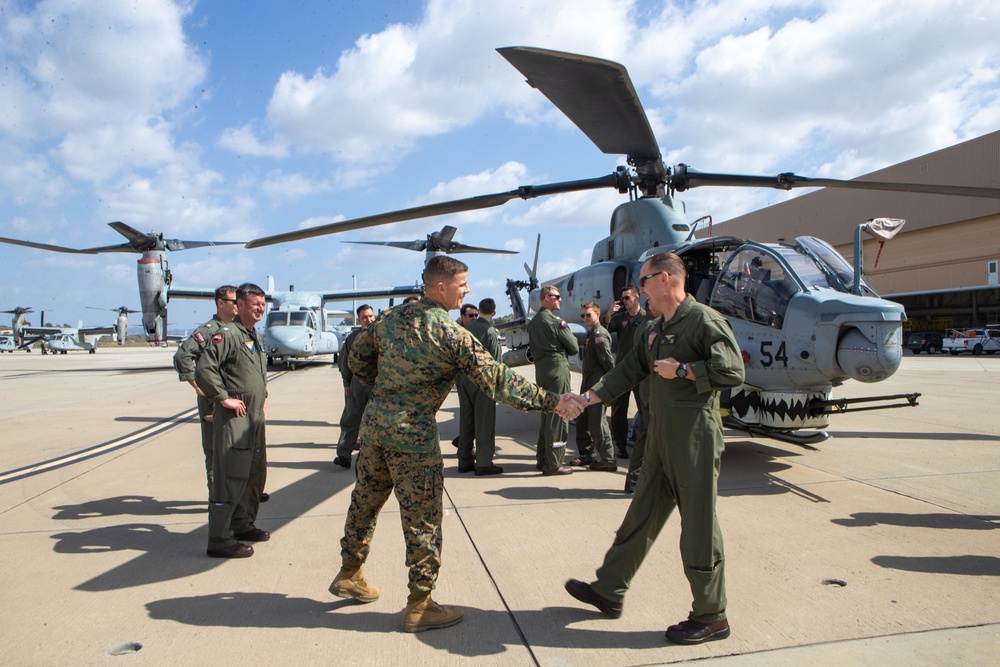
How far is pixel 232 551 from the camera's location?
380cm

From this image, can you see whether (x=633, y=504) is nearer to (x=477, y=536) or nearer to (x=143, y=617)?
(x=477, y=536)

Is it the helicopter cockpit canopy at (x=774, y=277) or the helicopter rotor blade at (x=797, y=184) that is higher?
the helicopter rotor blade at (x=797, y=184)


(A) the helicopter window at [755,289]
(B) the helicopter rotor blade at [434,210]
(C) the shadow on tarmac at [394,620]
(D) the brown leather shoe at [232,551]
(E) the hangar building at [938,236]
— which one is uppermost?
(E) the hangar building at [938,236]

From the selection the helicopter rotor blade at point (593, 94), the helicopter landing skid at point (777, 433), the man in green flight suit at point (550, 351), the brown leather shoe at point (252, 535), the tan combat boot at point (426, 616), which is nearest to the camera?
the tan combat boot at point (426, 616)

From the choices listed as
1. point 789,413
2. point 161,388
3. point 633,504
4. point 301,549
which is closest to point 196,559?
point 301,549

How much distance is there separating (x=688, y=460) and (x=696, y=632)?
0.74m

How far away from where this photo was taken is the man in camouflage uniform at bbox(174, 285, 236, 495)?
4.13 meters

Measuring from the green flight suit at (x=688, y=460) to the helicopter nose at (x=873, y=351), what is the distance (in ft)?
9.10

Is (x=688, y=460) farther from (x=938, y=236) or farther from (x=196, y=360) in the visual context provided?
(x=938, y=236)

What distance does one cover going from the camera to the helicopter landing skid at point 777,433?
564 centimetres

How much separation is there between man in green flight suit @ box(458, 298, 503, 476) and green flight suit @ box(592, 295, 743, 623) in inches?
116

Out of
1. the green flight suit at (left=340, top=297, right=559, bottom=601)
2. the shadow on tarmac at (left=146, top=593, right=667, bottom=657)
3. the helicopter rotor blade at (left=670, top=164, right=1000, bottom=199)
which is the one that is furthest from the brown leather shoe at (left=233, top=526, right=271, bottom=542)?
the helicopter rotor blade at (left=670, top=164, right=1000, bottom=199)

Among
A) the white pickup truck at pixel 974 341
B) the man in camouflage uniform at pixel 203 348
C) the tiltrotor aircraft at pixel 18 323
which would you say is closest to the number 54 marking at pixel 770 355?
the man in camouflage uniform at pixel 203 348

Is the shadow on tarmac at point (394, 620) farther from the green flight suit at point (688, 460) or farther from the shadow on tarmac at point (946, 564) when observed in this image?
the shadow on tarmac at point (946, 564)
